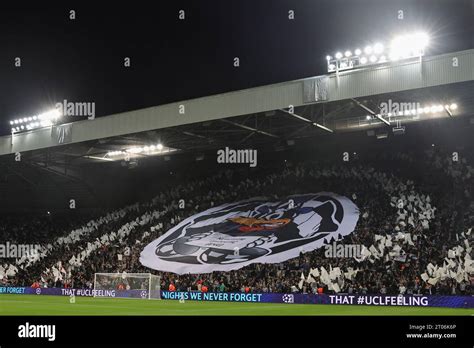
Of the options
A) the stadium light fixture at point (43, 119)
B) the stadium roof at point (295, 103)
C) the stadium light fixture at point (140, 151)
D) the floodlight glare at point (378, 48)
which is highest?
the floodlight glare at point (378, 48)

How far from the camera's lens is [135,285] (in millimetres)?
32531

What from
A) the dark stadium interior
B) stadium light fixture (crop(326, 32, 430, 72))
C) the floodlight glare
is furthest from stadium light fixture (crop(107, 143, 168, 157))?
the floodlight glare

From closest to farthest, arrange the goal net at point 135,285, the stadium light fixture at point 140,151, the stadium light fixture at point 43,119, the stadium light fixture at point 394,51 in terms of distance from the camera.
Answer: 1. the stadium light fixture at point 394,51
2. the goal net at point 135,285
3. the stadium light fixture at point 43,119
4. the stadium light fixture at point 140,151

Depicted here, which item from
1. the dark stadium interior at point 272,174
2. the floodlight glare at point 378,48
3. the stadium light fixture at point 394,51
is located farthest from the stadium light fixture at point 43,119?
the floodlight glare at point 378,48

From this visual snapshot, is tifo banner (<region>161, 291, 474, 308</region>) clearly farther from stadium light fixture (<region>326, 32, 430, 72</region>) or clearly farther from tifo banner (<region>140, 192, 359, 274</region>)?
stadium light fixture (<region>326, 32, 430, 72</region>)

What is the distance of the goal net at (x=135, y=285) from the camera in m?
32.4

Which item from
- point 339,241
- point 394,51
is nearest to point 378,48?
point 394,51

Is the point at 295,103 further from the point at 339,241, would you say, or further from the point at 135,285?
the point at 135,285

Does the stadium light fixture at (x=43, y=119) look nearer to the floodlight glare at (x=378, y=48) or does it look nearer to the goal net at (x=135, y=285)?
the goal net at (x=135, y=285)

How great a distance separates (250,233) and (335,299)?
9.97 meters

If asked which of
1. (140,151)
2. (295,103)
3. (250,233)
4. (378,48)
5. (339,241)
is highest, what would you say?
(378,48)

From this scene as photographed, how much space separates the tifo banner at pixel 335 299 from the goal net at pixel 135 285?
2.03 feet

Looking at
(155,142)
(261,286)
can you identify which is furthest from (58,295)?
(261,286)
